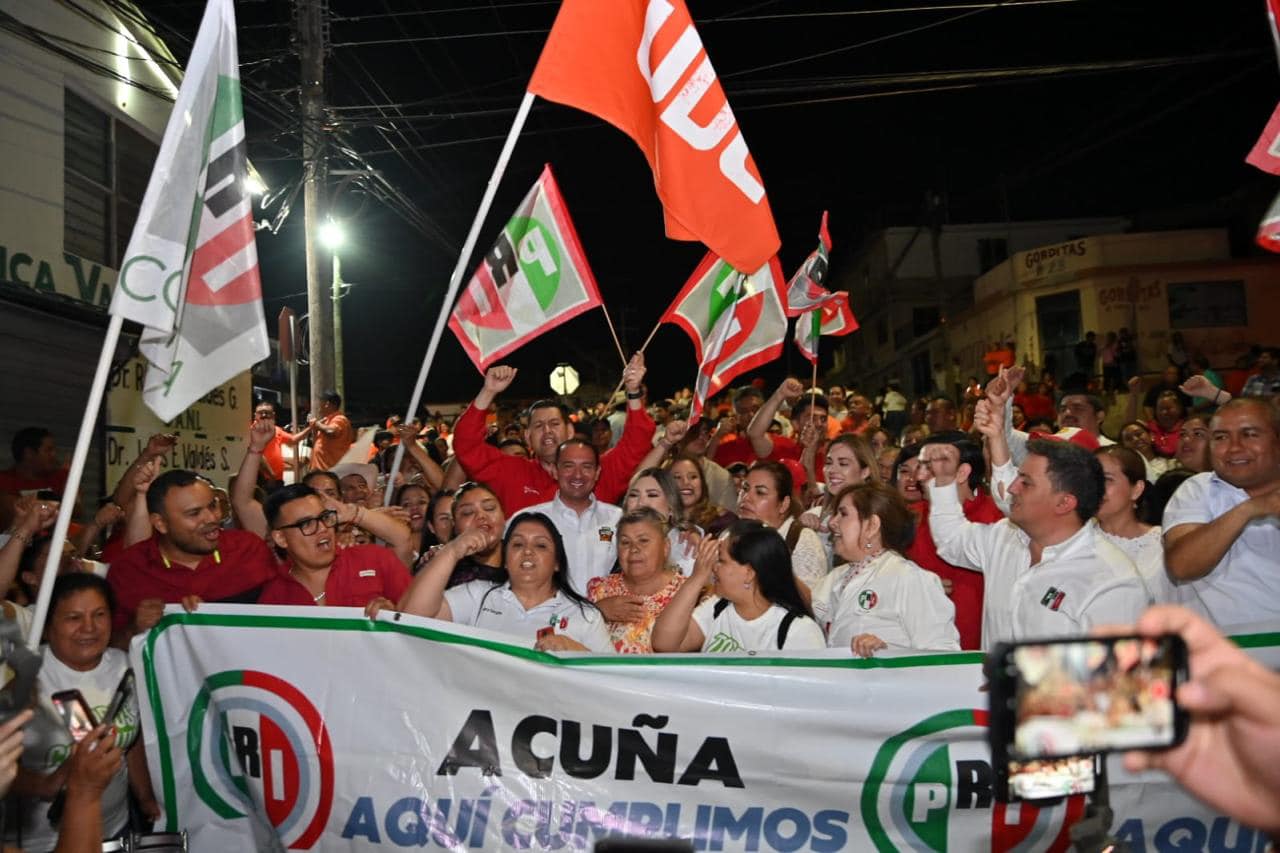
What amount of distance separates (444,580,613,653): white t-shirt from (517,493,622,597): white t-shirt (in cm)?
130

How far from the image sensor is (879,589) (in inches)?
196

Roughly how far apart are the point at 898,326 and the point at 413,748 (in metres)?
46.6

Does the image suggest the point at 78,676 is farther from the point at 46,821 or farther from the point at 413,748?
the point at 413,748

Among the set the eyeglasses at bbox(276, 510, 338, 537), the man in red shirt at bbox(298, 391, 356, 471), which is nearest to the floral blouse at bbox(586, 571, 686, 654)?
the eyeglasses at bbox(276, 510, 338, 537)

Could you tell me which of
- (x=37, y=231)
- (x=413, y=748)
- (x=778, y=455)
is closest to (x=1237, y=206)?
(x=778, y=455)

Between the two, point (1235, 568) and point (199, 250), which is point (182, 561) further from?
point (1235, 568)

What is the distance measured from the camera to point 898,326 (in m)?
49.1

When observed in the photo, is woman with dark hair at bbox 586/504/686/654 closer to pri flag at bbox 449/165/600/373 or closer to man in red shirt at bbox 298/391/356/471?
pri flag at bbox 449/165/600/373

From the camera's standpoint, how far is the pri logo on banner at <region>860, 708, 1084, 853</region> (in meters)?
4.22

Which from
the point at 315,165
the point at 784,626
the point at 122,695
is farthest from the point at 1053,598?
the point at 315,165

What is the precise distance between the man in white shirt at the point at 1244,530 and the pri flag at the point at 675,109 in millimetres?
2336

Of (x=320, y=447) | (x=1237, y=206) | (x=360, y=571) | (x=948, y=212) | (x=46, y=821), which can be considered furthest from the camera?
(x=948, y=212)

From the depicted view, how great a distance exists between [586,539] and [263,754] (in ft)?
8.49

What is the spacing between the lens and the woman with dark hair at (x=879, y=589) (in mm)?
4820
